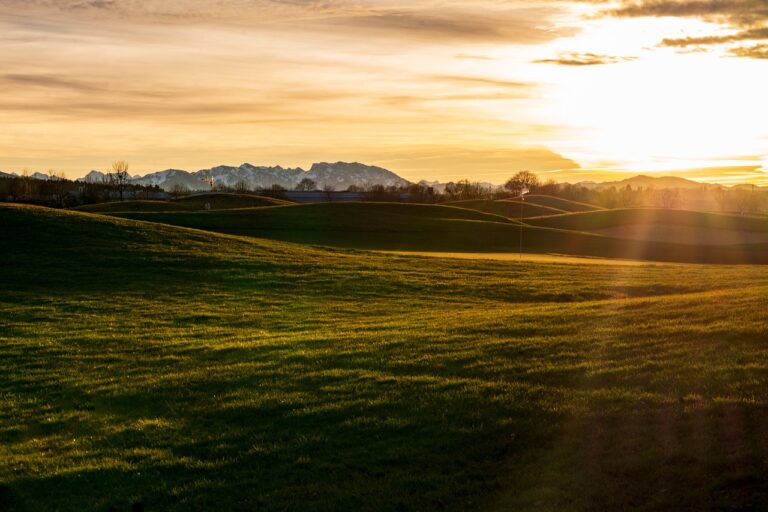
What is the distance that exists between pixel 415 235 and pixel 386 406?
230ft

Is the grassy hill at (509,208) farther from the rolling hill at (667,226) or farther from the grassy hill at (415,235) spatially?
the grassy hill at (415,235)

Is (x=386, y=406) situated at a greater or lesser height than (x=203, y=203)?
lesser

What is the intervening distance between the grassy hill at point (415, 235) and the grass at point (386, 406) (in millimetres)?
46267

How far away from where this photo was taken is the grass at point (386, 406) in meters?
12.8

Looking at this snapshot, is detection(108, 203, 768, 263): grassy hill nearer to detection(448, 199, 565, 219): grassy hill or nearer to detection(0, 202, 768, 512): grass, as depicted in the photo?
detection(0, 202, 768, 512): grass

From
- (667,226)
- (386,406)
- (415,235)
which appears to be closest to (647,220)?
(667,226)

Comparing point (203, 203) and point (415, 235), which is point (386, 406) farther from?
point (203, 203)

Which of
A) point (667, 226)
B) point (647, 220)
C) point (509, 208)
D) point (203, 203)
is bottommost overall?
point (667, 226)

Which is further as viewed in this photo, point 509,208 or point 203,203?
point 509,208

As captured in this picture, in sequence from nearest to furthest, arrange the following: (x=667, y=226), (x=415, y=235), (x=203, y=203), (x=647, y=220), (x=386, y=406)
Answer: (x=386, y=406), (x=415, y=235), (x=667, y=226), (x=647, y=220), (x=203, y=203)

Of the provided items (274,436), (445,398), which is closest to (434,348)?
(445,398)

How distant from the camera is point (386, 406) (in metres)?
16.7

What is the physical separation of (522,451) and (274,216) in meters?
85.9

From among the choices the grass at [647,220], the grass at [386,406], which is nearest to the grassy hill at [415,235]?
the grass at [647,220]
